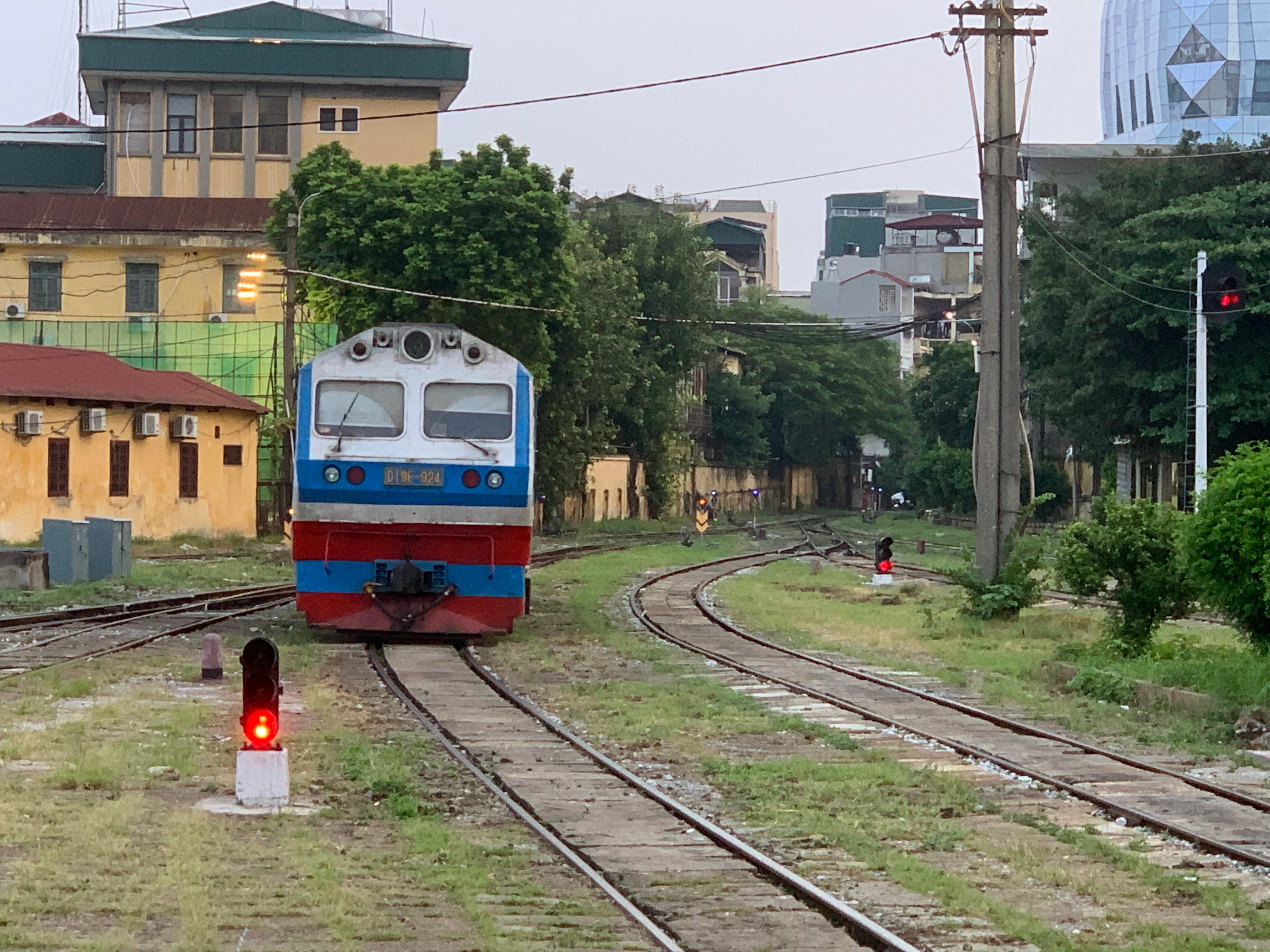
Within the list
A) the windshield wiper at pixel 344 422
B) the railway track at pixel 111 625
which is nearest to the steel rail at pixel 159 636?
the railway track at pixel 111 625

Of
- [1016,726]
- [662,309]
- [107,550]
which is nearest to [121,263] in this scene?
[662,309]

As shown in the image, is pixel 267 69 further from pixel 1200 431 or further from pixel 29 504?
pixel 1200 431

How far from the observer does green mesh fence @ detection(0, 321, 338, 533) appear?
176 feet

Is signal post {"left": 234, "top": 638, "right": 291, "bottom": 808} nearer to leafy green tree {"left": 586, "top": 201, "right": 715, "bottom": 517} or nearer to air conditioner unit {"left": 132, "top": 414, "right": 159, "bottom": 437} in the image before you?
air conditioner unit {"left": 132, "top": 414, "right": 159, "bottom": 437}

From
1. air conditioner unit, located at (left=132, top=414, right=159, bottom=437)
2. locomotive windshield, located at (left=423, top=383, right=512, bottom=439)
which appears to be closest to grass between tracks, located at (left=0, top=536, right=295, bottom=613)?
air conditioner unit, located at (left=132, top=414, right=159, bottom=437)

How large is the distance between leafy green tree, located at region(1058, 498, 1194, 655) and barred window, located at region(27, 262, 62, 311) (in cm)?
4475

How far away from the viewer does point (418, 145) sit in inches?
2704

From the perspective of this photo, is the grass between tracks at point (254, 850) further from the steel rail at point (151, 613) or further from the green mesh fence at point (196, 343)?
the green mesh fence at point (196, 343)

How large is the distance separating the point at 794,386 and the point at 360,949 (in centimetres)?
9294

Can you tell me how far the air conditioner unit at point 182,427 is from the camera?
42.1m

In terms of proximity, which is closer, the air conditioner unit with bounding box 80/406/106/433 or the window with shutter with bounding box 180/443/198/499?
the air conditioner unit with bounding box 80/406/106/433

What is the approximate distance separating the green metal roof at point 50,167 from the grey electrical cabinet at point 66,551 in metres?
45.7

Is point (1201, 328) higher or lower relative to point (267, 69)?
lower

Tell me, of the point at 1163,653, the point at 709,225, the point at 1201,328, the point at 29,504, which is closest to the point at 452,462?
the point at 1163,653
